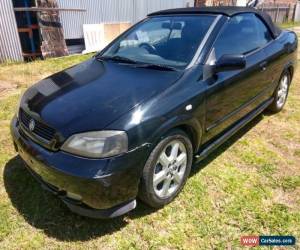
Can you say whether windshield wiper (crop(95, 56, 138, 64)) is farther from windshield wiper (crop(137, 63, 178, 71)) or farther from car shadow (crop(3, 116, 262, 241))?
car shadow (crop(3, 116, 262, 241))

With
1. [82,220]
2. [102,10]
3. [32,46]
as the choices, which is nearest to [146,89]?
[82,220]

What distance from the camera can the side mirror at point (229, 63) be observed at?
2.77 meters

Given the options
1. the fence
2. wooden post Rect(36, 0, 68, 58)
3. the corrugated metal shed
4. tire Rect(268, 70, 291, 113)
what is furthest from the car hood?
the fence

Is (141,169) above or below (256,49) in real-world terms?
below

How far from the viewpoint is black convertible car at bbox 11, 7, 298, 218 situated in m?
2.16

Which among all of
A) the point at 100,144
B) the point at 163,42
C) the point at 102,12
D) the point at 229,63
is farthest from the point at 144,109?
the point at 102,12

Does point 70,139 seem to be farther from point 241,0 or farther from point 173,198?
point 241,0

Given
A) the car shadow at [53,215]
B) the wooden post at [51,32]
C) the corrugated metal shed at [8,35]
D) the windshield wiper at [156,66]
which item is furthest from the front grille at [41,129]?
the wooden post at [51,32]

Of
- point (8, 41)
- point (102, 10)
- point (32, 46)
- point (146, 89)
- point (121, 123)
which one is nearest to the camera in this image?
point (121, 123)

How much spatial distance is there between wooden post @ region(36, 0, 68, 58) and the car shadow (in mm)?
5741

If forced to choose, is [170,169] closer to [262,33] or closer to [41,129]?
[41,129]

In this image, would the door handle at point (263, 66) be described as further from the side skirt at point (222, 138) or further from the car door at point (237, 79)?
the side skirt at point (222, 138)

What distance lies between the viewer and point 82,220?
2566 mm

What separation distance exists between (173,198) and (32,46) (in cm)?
710
